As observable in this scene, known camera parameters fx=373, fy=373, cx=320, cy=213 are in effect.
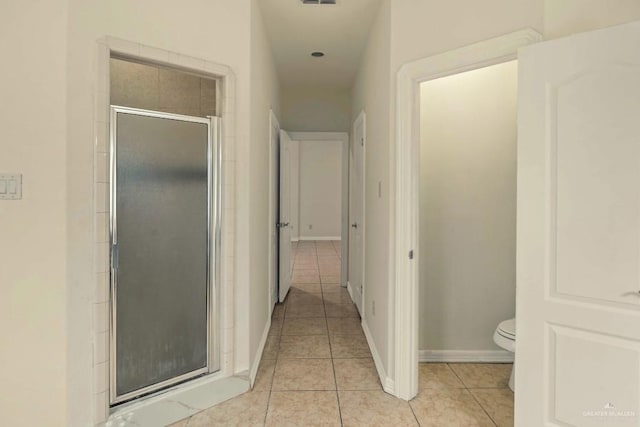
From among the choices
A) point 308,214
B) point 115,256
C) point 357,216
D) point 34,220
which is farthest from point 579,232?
point 308,214

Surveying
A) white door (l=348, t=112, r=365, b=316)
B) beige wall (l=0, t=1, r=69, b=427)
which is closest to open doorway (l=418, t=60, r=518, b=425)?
white door (l=348, t=112, r=365, b=316)

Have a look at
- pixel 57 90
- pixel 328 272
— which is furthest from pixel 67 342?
pixel 328 272

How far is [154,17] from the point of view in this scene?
209 centimetres

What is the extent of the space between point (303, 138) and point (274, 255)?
1695mm

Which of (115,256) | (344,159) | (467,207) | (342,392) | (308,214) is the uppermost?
(344,159)

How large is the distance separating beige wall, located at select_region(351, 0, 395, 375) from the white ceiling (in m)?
0.15

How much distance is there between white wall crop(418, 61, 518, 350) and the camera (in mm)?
2844

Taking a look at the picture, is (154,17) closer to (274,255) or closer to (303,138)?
(274,255)

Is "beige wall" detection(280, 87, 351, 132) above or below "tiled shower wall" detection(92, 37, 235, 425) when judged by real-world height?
above

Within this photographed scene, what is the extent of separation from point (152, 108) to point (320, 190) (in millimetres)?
8018

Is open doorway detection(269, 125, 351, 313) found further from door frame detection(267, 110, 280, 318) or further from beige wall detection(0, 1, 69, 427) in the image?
beige wall detection(0, 1, 69, 427)

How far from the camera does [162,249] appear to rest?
221cm

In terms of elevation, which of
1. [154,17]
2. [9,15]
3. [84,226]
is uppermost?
[154,17]

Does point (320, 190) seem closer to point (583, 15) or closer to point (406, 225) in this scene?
point (406, 225)
